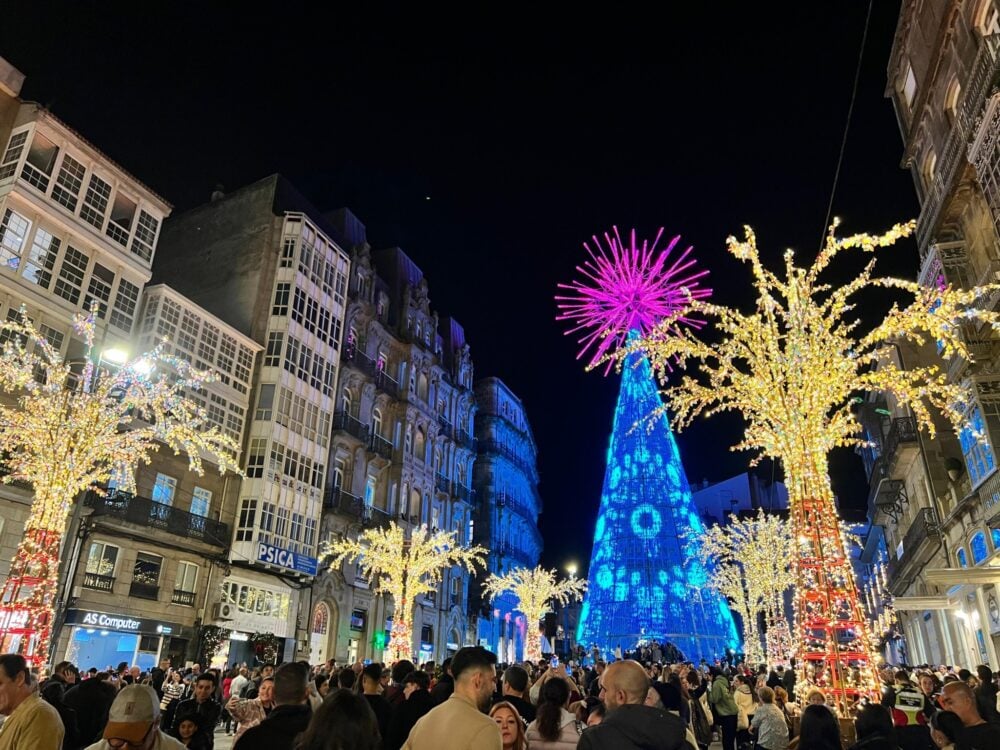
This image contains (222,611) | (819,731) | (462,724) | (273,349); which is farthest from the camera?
(273,349)

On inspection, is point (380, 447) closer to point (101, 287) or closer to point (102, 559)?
point (102, 559)

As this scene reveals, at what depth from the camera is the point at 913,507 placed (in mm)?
34156

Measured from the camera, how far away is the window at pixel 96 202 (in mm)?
25641

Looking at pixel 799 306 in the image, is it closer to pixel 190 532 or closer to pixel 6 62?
pixel 190 532

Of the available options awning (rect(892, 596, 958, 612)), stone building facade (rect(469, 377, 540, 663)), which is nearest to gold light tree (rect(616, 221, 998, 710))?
awning (rect(892, 596, 958, 612))

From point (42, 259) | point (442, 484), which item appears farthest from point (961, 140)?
point (442, 484)

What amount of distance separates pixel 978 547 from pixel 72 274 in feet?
105

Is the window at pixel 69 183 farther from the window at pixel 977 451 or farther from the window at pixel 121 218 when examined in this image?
the window at pixel 977 451

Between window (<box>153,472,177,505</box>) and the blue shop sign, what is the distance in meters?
4.22

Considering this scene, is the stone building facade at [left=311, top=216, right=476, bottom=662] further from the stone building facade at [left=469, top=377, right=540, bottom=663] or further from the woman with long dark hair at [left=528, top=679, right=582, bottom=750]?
the woman with long dark hair at [left=528, top=679, right=582, bottom=750]

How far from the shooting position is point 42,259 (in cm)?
2375

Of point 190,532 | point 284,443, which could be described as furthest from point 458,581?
point 190,532

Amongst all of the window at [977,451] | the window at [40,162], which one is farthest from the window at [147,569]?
the window at [977,451]

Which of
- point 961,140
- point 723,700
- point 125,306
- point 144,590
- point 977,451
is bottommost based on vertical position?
point 723,700
